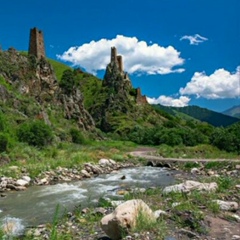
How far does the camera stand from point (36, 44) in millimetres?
82438

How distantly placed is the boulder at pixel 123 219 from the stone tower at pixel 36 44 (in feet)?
253

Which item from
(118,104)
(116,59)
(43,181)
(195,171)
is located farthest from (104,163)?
(116,59)

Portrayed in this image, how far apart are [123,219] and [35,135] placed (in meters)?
33.3

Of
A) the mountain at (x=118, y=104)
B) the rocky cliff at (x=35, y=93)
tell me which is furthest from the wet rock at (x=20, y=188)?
the mountain at (x=118, y=104)

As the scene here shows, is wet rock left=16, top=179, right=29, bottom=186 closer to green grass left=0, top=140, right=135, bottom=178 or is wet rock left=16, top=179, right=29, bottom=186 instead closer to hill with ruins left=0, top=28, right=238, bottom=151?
green grass left=0, top=140, right=135, bottom=178

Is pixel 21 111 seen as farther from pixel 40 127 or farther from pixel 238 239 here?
pixel 238 239

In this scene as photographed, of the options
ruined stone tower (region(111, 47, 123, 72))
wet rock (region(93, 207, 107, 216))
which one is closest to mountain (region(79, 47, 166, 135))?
ruined stone tower (region(111, 47, 123, 72))

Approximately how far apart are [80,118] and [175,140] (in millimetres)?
25070

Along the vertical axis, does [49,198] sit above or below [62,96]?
below

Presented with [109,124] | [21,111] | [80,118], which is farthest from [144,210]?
[109,124]

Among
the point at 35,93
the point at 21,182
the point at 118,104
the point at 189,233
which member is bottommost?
the point at 189,233

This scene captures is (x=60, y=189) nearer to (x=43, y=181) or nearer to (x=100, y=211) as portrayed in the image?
(x=43, y=181)

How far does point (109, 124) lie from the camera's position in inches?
4178

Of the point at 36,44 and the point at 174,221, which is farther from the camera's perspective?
the point at 36,44
